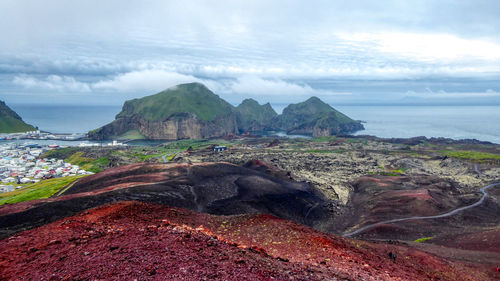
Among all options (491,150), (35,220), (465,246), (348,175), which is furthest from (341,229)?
Result: (491,150)

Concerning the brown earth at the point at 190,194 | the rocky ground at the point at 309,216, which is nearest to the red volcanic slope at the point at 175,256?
the rocky ground at the point at 309,216

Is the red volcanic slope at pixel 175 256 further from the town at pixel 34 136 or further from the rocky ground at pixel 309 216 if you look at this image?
the town at pixel 34 136

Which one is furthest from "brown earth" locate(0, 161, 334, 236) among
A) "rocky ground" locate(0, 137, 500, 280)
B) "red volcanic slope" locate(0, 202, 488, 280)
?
"red volcanic slope" locate(0, 202, 488, 280)

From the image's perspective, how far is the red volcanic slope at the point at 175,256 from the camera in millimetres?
10359

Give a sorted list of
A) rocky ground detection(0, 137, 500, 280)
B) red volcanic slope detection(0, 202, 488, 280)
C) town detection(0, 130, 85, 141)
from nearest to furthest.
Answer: red volcanic slope detection(0, 202, 488, 280) → rocky ground detection(0, 137, 500, 280) → town detection(0, 130, 85, 141)

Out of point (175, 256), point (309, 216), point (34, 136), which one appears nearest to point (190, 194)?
point (309, 216)

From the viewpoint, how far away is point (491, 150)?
11844cm

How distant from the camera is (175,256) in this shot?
36.9 ft

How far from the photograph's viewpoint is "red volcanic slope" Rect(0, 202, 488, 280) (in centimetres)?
1036

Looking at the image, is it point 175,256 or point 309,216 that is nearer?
point 175,256

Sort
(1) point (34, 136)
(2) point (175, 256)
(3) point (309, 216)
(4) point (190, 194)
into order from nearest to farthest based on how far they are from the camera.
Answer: (2) point (175, 256)
(4) point (190, 194)
(3) point (309, 216)
(1) point (34, 136)

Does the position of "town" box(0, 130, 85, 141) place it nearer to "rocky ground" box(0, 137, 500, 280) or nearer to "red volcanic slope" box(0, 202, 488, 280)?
"rocky ground" box(0, 137, 500, 280)

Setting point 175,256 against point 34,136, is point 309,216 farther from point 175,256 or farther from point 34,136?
point 34,136

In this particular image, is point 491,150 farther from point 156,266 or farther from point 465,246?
point 156,266
